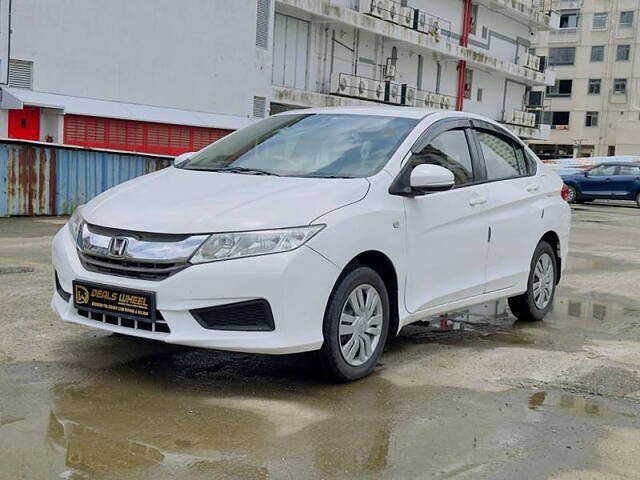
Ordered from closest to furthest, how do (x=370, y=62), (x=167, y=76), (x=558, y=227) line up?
(x=558, y=227)
(x=167, y=76)
(x=370, y=62)

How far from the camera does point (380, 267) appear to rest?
5.43m

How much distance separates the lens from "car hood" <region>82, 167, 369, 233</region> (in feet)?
15.6

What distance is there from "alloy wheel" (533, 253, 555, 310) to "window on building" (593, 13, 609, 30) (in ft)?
218

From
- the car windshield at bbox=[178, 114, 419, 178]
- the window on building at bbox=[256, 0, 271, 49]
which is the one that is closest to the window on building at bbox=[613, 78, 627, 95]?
the window on building at bbox=[256, 0, 271, 49]

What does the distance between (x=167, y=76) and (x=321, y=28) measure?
10829 mm

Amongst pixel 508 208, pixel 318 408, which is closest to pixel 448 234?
pixel 508 208

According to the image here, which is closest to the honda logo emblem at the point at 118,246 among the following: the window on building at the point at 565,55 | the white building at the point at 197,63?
the white building at the point at 197,63

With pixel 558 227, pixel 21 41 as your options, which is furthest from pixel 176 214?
pixel 21 41

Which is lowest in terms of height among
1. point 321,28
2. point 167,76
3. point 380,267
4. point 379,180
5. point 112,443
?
point 112,443

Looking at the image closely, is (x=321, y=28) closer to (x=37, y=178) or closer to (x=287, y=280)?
(x=37, y=178)

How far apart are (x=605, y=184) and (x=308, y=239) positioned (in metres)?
28.9

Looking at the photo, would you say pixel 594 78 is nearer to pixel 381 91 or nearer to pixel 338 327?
pixel 381 91

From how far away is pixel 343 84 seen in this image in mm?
34844

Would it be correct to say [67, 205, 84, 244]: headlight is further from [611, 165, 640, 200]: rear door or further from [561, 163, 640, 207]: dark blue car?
[611, 165, 640, 200]: rear door
